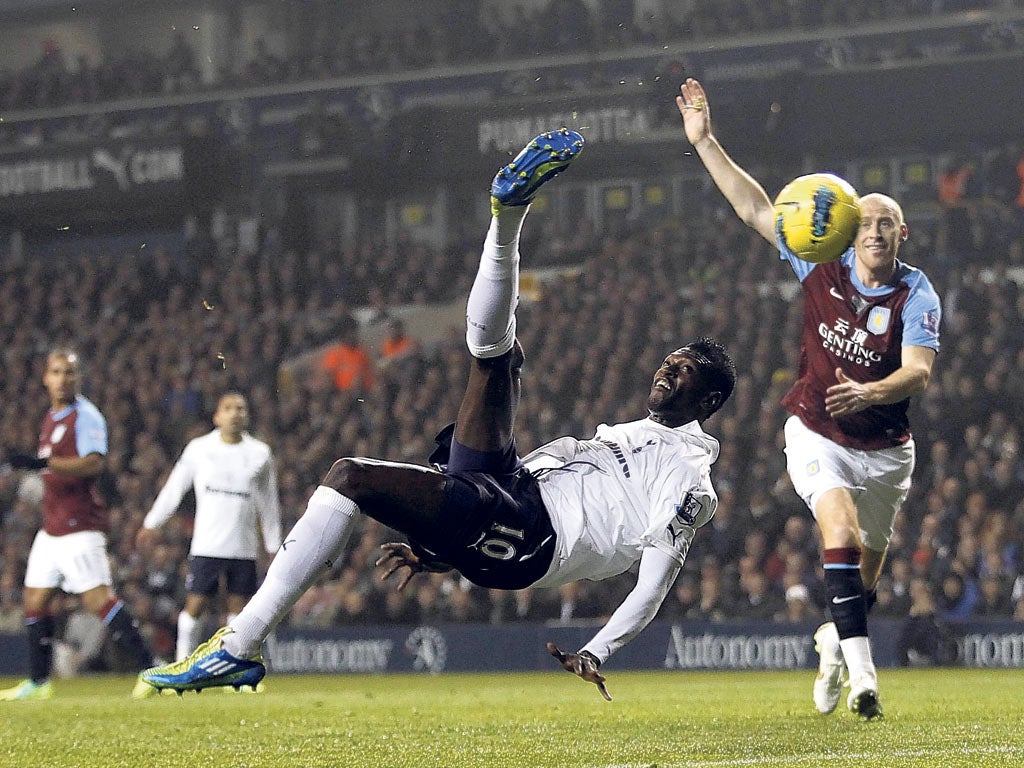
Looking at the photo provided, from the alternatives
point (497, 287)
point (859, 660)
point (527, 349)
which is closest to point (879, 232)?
point (859, 660)

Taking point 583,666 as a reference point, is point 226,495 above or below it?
above

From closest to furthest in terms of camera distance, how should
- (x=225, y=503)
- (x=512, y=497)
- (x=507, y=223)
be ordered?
1. (x=507, y=223)
2. (x=512, y=497)
3. (x=225, y=503)

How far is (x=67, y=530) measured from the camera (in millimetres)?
10406

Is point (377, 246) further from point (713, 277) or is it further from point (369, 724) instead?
point (369, 724)

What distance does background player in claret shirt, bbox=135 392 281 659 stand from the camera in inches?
435

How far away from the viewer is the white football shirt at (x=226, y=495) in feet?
36.3

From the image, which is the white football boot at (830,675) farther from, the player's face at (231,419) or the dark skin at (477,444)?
the player's face at (231,419)

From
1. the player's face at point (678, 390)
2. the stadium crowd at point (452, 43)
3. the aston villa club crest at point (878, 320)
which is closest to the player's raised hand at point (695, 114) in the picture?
Result: the aston villa club crest at point (878, 320)

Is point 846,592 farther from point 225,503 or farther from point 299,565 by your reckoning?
point 225,503

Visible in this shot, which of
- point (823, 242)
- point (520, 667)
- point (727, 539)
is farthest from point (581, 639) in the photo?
point (823, 242)

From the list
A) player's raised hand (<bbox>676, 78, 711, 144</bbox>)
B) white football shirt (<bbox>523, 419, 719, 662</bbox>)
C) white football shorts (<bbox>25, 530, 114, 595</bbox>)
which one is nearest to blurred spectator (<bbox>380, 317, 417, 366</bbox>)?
white football shorts (<bbox>25, 530, 114, 595</bbox>)

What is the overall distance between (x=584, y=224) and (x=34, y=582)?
1216 cm

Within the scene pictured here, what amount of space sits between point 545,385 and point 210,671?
1285cm

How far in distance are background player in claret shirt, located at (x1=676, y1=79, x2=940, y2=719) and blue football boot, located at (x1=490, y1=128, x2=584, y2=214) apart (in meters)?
2.60
